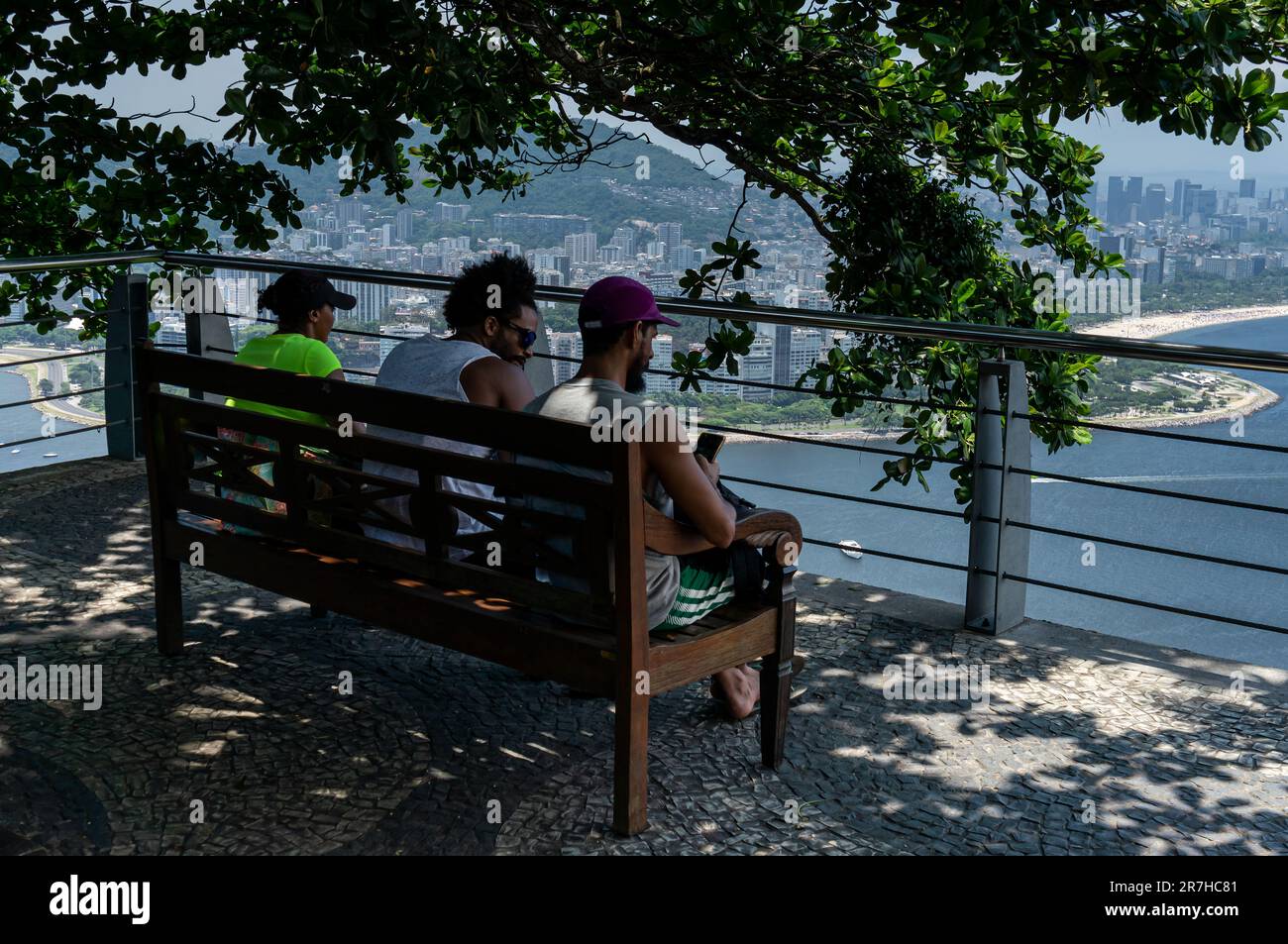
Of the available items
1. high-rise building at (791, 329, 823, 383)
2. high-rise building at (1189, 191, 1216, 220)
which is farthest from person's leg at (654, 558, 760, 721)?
high-rise building at (1189, 191, 1216, 220)

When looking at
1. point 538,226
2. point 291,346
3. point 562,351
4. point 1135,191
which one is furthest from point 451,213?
point 291,346

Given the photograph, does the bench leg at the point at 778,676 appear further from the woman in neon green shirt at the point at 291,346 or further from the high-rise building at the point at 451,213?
the high-rise building at the point at 451,213

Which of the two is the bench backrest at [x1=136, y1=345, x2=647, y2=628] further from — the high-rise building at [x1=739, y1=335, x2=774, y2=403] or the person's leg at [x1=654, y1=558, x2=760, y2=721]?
the high-rise building at [x1=739, y1=335, x2=774, y2=403]

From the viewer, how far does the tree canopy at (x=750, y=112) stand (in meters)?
5.25

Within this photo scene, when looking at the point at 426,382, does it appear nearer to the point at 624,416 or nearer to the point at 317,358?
the point at 317,358

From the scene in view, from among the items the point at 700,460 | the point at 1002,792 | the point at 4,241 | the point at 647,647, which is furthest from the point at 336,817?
the point at 4,241

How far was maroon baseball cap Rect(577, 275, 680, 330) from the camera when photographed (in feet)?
12.5

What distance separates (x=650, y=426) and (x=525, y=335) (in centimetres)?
111

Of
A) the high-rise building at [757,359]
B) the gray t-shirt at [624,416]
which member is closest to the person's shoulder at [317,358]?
the gray t-shirt at [624,416]

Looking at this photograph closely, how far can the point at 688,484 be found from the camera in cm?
357

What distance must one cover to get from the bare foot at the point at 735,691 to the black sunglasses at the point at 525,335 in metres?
1.25

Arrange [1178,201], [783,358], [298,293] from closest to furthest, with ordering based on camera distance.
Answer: [298,293] → [783,358] → [1178,201]

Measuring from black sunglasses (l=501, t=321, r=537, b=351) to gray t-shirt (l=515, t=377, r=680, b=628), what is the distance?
27.5 inches

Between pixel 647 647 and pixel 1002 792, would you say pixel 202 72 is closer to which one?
pixel 647 647
